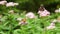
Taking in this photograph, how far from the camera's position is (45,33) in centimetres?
373

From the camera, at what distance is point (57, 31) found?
4020mm

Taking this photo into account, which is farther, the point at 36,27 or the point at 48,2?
the point at 48,2

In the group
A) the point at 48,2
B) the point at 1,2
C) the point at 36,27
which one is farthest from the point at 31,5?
the point at 36,27

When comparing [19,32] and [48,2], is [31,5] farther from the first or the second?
[19,32]

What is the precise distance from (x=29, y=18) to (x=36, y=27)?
15.7 inches

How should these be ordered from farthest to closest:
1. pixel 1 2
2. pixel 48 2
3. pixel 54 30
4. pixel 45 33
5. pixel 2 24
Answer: pixel 48 2, pixel 1 2, pixel 2 24, pixel 54 30, pixel 45 33

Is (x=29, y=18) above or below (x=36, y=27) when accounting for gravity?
above

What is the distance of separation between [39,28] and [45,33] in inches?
15.3

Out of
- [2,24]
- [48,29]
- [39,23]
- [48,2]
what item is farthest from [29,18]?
[48,2]

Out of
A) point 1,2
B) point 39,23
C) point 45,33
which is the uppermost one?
point 1,2

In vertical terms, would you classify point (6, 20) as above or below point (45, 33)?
above

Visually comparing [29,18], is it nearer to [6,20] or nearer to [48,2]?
[6,20]

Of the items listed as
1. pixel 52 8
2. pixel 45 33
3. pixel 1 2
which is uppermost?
pixel 52 8

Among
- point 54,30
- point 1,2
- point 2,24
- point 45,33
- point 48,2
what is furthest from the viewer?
point 48,2
